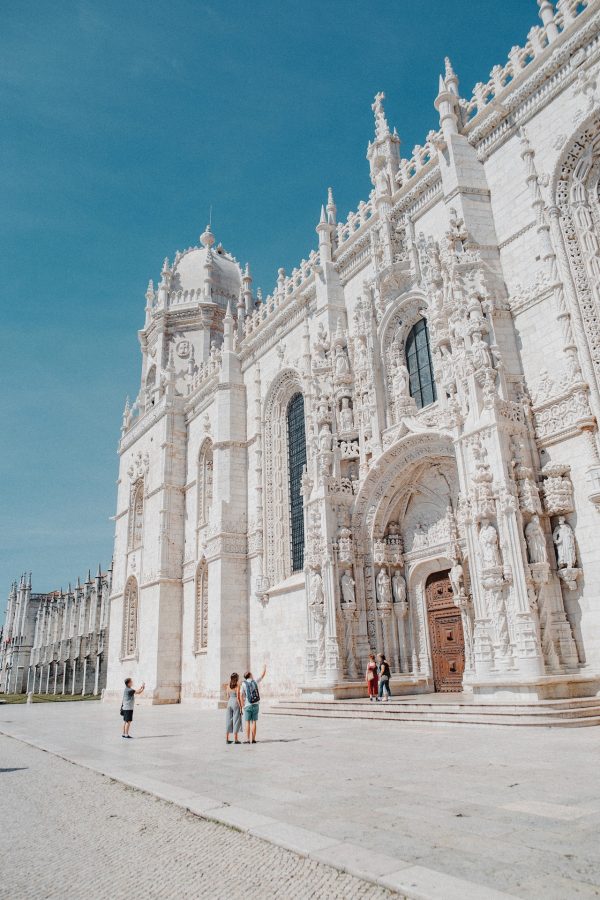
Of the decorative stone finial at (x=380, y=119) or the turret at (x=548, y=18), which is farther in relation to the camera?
the decorative stone finial at (x=380, y=119)

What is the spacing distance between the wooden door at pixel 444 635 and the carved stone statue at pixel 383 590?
1093 mm

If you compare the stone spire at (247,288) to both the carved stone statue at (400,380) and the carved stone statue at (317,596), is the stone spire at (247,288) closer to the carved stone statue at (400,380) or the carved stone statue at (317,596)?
the carved stone statue at (400,380)

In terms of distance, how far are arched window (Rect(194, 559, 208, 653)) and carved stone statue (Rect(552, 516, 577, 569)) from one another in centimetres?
1759

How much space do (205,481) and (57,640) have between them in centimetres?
4389

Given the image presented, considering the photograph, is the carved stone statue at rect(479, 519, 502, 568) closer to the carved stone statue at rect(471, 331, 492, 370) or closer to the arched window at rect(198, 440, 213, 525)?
the carved stone statue at rect(471, 331, 492, 370)

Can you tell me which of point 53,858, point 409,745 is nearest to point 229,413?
point 409,745

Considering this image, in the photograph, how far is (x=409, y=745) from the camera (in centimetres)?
984

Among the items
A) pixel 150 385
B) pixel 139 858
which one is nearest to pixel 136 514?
pixel 150 385

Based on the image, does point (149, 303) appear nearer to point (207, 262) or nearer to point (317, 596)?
point (207, 262)

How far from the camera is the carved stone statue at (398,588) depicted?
18.8m

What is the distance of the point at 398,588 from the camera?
62.0 feet

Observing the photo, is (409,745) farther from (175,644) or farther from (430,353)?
(175,644)

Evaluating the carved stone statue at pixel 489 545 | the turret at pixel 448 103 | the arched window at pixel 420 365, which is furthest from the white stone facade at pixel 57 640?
the turret at pixel 448 103

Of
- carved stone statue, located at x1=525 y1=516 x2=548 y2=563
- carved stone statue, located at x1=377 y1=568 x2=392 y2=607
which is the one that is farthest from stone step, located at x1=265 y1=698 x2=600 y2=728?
carved stone statue, located at x1=377 y1=568 x2=392 y2=607
